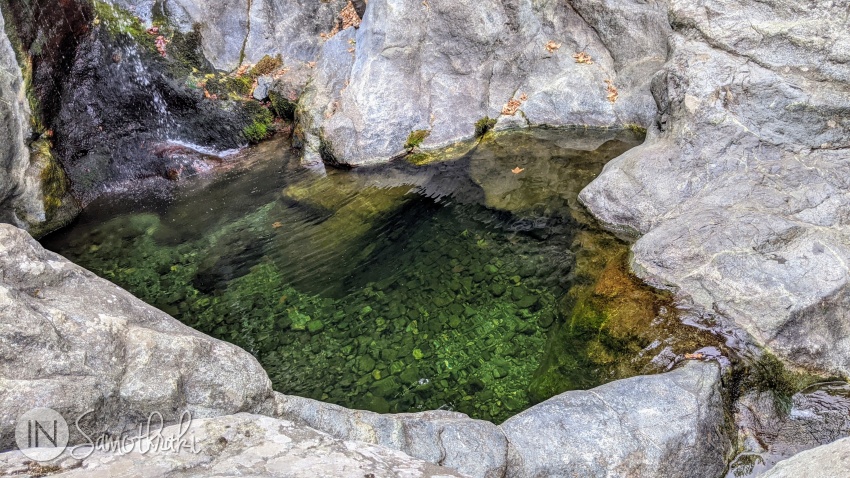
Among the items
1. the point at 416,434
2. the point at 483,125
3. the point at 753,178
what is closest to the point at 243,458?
the point at 416,434

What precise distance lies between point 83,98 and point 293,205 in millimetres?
5712

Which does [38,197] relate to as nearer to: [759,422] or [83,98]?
[83,98]

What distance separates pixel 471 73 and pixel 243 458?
425 inches

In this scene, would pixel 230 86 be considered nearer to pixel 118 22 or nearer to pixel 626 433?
pixel 118 22

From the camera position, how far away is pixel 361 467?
→ 3.65m

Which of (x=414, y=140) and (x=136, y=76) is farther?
(x=136, y=76)

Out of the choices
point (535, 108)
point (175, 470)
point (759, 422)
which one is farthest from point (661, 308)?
point (535, 108)

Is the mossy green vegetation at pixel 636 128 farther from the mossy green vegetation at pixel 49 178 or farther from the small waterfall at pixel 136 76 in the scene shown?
the mossy green vegetation at pixel 49 178

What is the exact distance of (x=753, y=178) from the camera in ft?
26.7

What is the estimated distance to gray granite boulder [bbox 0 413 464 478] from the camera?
133 inches

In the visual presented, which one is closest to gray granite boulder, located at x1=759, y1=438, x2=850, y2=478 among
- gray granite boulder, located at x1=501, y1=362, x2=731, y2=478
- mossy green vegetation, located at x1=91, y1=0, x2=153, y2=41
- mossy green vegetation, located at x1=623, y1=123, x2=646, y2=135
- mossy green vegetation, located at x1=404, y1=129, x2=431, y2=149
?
gray granite boulder, located at x1=501, y1=362, x2=731, y2=478

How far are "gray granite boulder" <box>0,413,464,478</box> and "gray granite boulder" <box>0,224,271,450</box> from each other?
0.43 metres

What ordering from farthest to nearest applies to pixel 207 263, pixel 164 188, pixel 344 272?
pixel 164 188 → pixel 207 263 → pixel 344 272

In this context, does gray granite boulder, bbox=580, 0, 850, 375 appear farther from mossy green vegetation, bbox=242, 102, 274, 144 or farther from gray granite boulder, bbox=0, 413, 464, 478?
mossy green vegetation, bbox=242, 102, 274, 144
